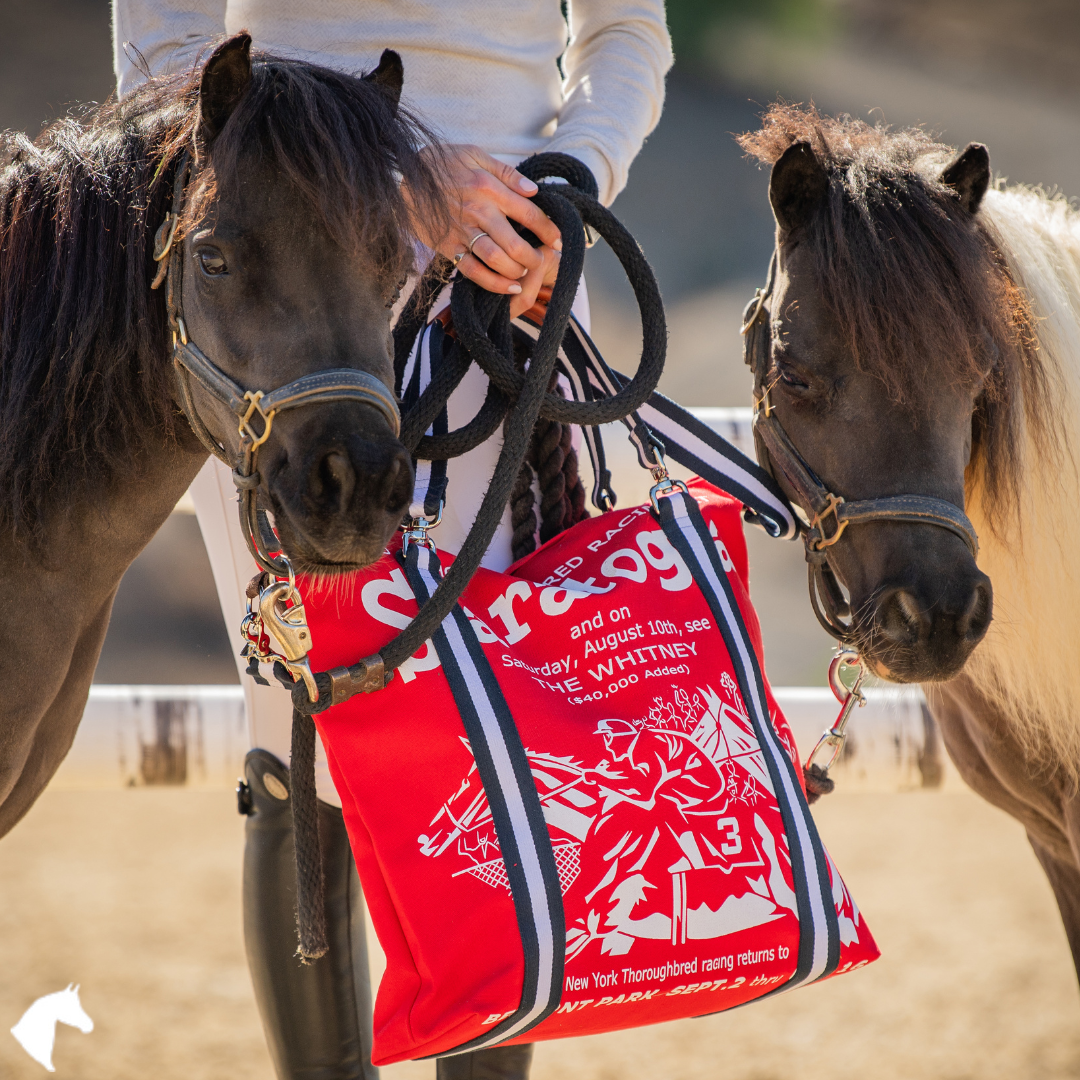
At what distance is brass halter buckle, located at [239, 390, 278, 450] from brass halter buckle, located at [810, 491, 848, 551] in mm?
739

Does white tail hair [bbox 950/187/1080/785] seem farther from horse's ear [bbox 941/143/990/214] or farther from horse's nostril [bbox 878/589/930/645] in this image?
horse's nostril [bbox 878/589/930/645]

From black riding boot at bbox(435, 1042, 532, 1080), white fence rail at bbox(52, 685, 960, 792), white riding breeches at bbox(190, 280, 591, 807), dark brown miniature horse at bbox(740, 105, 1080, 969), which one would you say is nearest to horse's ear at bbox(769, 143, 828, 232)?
dark brown miniature horse at bbox(740, 105, 1080, 969)

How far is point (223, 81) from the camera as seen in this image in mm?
1071

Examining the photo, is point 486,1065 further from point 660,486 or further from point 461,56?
point 461,56

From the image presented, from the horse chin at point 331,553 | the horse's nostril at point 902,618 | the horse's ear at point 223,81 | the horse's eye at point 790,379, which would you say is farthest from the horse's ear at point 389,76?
the horse's nostril at point 902,618

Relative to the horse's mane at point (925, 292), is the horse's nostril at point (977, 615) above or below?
below

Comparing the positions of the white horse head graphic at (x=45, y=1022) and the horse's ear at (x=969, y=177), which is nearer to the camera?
the horse's ear at (x=969, y=177)

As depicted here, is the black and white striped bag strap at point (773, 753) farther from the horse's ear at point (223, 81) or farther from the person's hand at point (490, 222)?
the horse's ear at point (223, 81)

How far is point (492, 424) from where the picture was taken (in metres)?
1.21

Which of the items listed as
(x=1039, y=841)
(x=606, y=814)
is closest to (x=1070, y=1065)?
(x=1039, y=841)

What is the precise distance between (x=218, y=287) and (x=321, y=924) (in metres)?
0.71

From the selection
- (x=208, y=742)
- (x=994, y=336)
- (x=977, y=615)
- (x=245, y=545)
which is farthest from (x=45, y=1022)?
(x=994, y=336)

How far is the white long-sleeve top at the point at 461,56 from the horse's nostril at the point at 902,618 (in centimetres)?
67

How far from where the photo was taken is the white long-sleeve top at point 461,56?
1326 mm
